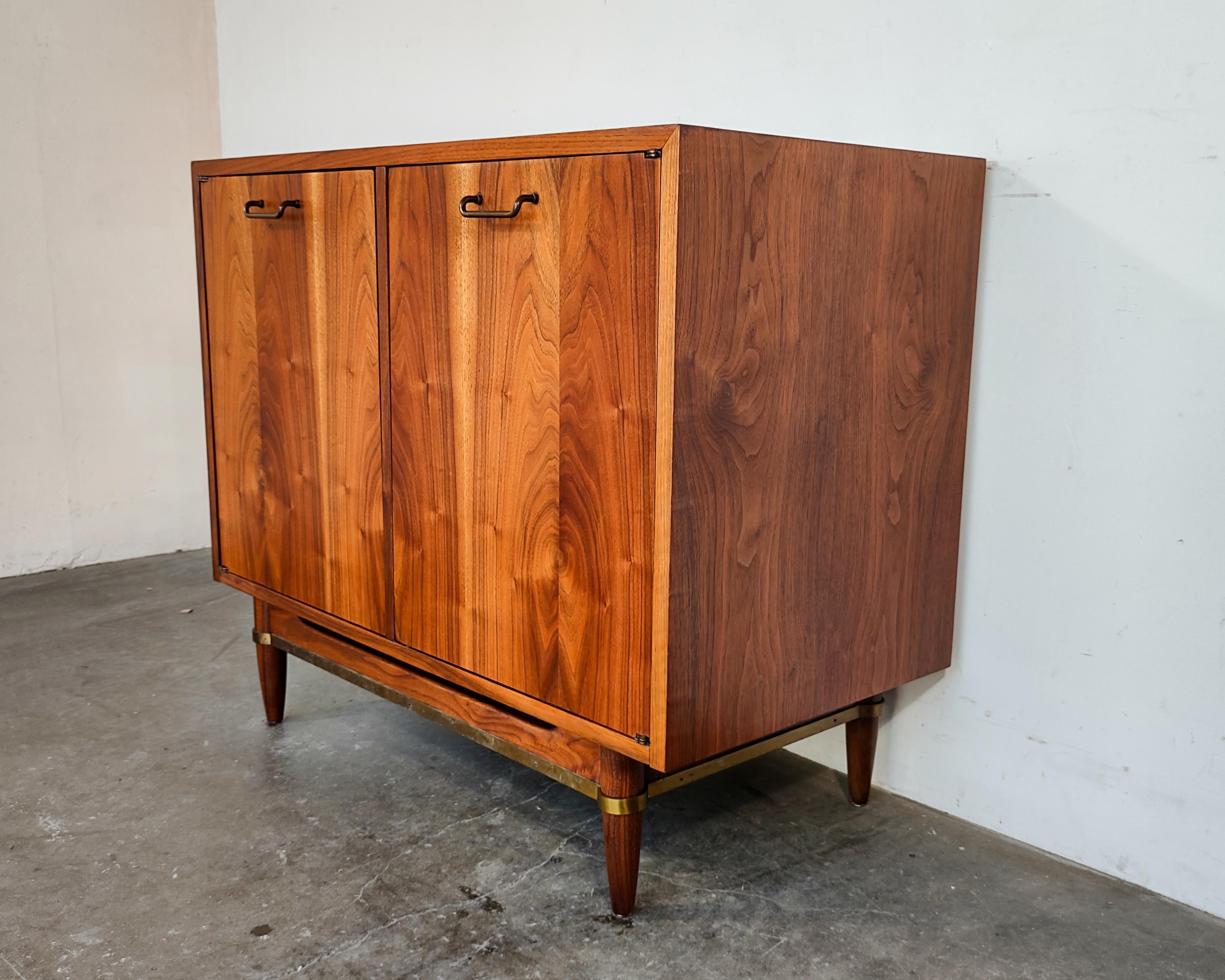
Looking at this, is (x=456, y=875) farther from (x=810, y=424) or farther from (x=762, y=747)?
(x=810, y=424)

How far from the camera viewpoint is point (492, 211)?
1.53 m

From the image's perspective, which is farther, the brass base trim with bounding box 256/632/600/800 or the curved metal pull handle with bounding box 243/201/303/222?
the curved metal pull handle with bounding box 243/201/303/222

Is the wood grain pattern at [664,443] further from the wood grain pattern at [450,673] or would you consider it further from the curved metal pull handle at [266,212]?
the curved metal pull handle at [266,212]

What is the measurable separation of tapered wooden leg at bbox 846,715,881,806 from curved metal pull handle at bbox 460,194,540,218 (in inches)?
40.6

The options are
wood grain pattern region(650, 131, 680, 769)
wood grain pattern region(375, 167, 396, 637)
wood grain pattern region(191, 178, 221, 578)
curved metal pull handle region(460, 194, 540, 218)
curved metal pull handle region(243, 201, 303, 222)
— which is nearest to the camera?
wood grain pattern region(650, 131, 680, 769)

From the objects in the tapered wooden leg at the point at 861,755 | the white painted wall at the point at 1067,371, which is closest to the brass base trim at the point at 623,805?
the tapered wooden leg at the point at 861,755

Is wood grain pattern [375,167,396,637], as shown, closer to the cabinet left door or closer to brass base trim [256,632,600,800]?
the cabinet left door

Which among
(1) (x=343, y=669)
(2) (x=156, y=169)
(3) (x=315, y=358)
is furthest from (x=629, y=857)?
(2) (x=156, y=169)

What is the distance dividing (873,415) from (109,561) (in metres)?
2.98

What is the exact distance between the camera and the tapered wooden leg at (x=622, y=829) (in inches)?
62.3

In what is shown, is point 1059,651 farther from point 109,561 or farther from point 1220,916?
point 109,561

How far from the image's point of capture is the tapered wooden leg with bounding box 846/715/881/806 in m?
1.92

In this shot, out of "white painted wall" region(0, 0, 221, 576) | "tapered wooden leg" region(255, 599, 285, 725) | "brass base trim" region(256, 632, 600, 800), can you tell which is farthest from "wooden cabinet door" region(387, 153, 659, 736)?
"white painted wall" region(0, 0, 221, 576)

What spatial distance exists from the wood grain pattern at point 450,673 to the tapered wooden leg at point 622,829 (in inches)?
1.8
